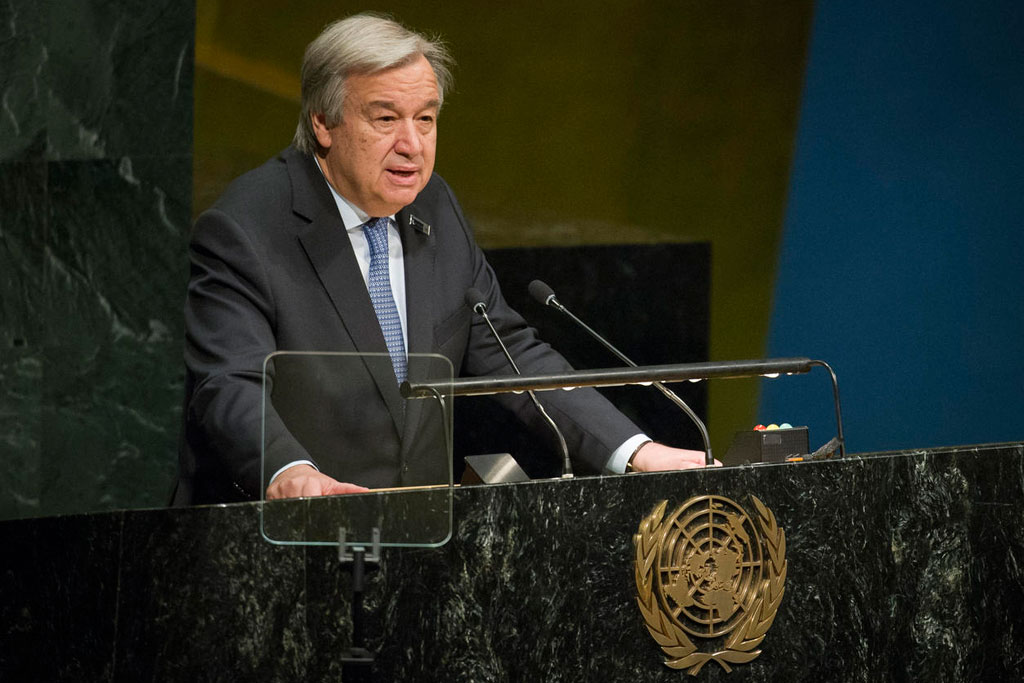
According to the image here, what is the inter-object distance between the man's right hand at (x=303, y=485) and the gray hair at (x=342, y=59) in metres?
1.71

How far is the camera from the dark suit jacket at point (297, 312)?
2.81 meters

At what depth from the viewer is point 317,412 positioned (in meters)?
2.18

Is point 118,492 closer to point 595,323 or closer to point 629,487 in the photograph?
point 595,323

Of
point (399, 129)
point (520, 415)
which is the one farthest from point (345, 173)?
point (520, 415)

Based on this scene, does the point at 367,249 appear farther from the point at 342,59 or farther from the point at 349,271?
the point at 342,59

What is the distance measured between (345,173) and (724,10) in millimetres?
1753

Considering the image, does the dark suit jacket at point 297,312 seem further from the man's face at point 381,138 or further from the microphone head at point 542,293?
the microphone head at point 542,293

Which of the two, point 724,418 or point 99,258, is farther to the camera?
point 724,418

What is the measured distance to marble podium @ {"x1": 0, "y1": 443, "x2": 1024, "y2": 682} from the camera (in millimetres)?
2031

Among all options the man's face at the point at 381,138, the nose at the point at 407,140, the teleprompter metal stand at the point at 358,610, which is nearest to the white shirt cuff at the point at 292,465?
the teleprompter metal stand at the point at 358,610

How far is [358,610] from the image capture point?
6.70 feet

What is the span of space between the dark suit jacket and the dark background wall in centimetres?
151

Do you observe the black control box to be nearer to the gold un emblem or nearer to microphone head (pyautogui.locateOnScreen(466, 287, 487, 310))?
the gold un emblem

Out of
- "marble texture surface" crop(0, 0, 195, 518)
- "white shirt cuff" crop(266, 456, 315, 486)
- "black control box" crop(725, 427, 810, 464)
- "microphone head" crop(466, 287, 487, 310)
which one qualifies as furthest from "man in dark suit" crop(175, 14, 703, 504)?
"marble texture surface" crop(0, 0, 195, 518)
